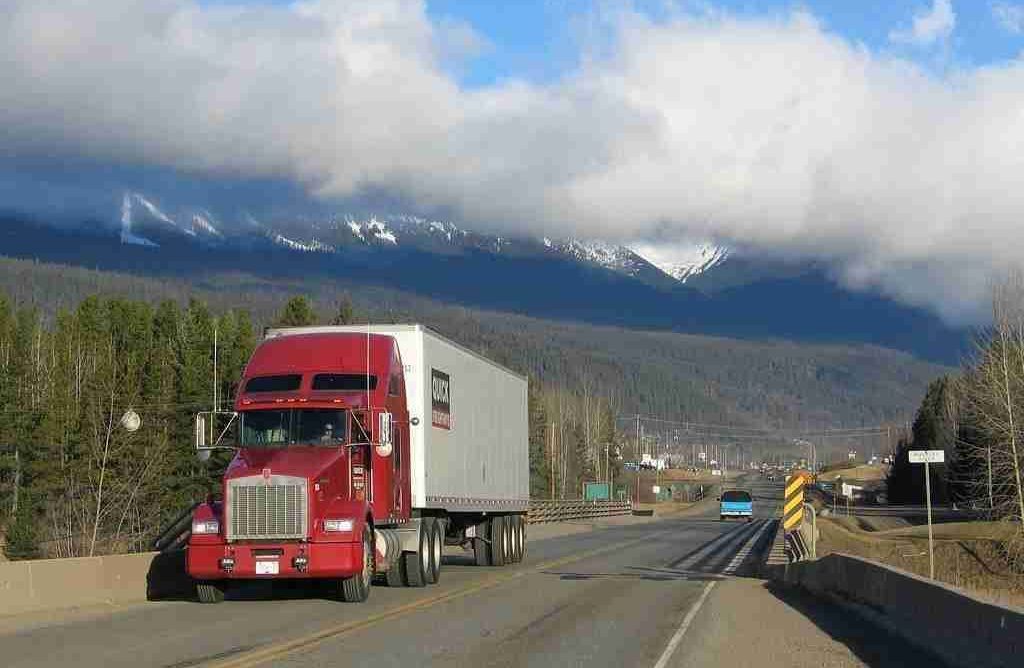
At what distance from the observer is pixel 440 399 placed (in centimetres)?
2733

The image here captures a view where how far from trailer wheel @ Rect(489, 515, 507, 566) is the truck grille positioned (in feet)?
42.5

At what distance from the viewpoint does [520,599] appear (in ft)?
77.3

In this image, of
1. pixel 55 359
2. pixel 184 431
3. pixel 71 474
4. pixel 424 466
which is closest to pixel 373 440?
pixel 424 466

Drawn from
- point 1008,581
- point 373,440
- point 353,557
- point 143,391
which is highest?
point 143,391

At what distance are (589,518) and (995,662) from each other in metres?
72.5

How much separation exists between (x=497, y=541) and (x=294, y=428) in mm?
12574

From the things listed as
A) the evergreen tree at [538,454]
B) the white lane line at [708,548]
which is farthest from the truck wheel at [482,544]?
the evergreen tree at [538,454]

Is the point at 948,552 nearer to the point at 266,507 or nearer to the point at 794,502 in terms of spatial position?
the point at 794,502

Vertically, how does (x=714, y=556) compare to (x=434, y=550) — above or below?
below

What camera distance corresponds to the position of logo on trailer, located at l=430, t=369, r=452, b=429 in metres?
26.6

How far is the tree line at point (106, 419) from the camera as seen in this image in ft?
209

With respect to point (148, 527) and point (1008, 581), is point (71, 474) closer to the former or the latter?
point (148, 527)

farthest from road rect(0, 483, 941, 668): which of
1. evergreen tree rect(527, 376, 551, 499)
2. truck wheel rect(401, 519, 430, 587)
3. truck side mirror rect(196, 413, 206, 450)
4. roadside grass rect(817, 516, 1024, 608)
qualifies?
evergreen tree rect(527, 376, 551, 499)

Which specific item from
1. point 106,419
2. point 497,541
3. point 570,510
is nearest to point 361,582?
point 497,541
